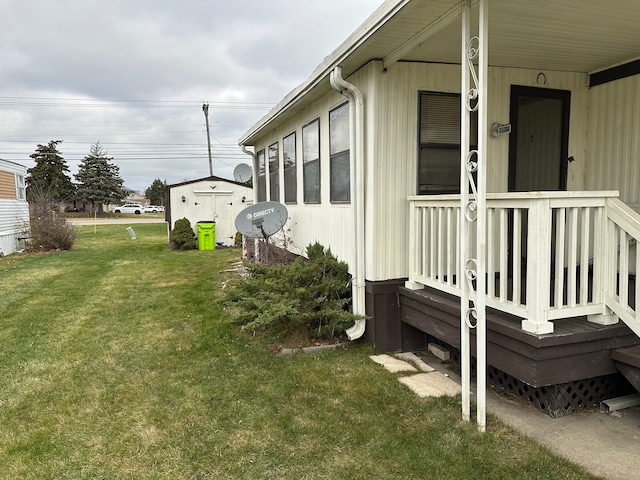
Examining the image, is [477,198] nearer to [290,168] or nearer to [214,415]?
[214,415]

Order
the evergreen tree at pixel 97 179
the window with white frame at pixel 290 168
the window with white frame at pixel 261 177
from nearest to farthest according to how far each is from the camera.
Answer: the window with white frame at pixel 290 168, the window with white frame at pixel 261 177, the evergreen tree at pixel 97 179

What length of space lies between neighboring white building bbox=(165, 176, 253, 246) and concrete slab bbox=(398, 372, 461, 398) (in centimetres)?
1110

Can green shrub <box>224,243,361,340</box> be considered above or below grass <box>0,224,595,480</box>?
above

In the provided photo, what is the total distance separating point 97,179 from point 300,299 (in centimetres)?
4061

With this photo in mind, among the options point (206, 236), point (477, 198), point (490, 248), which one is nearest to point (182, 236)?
point (206, 236)

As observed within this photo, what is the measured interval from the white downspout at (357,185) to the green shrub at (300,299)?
125 mm

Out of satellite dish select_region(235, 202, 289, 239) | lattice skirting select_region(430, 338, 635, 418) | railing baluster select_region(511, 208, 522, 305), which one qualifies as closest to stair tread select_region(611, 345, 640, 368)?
lattice skirting select_region(430, 338, 635, 418)

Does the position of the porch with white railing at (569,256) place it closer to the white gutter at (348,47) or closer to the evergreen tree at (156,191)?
the white gutter at (348,47)

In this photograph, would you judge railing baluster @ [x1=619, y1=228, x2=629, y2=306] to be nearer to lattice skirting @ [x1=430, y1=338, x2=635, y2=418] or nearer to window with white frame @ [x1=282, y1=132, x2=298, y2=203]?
lattice skirting @ [x1=430, y1=338, x2=635, y2=418]

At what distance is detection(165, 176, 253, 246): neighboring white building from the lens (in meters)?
13.8

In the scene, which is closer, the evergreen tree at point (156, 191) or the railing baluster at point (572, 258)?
the railing baluster at point (572, 258)

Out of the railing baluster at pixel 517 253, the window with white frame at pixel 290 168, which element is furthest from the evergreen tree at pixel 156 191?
the railing baluster at pixel 517 253

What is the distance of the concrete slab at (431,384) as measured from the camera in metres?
3.24

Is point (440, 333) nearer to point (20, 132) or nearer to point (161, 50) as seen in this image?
point (161, 50)
